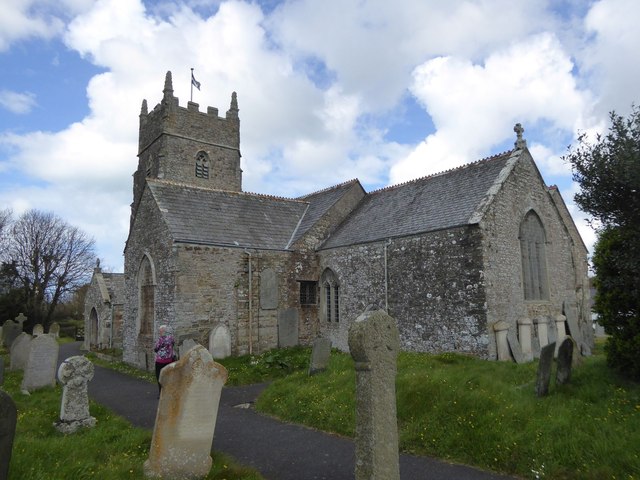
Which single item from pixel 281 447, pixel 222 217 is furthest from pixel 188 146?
pixel 281 447

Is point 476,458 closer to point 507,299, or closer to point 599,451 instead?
point 599,451

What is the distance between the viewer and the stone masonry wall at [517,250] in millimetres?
13019

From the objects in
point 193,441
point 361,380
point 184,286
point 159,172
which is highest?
point 159,172

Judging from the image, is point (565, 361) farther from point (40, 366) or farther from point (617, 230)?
point (40, 366)

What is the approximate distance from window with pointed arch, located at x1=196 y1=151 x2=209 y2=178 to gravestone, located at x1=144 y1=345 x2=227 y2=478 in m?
24.7

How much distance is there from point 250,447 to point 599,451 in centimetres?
483

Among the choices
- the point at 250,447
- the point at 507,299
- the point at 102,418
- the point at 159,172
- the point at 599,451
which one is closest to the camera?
the point at 599,451

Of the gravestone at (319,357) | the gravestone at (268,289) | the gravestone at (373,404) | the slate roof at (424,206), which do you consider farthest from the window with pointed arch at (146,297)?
the gravestone at (373,404)

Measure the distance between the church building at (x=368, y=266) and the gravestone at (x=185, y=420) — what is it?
8969 mm

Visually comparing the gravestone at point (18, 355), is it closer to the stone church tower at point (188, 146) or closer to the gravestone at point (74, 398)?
the gravestone at point (74, 398)

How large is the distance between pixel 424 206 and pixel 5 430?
1411 centimetres

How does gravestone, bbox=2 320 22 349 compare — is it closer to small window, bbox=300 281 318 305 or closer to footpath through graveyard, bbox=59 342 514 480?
small window, bbox=300 281 318 305

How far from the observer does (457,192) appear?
50.4 feet

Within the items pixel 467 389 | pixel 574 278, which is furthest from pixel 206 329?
pixel 574 278
